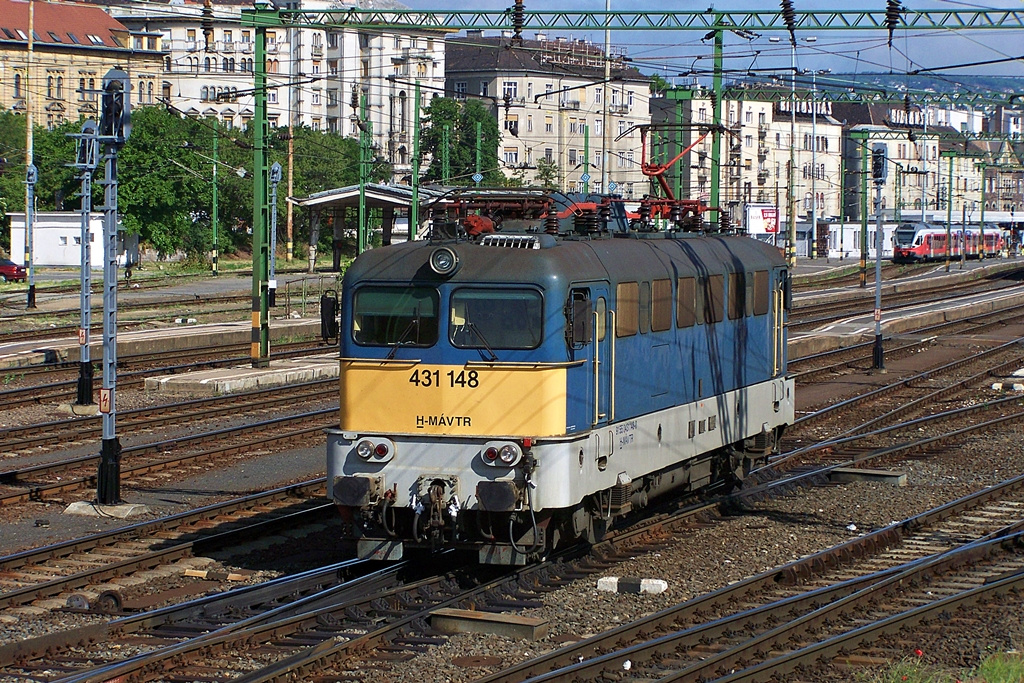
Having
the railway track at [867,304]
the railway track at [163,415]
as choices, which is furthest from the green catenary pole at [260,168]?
the railway track at [867,304]

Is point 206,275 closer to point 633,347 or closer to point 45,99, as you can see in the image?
point 45,99

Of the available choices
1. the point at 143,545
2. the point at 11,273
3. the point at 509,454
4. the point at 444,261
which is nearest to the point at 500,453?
the point at 509,454

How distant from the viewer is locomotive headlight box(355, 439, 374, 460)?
12492 millimetres

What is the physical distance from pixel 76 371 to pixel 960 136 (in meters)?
39.2

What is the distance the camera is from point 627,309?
13633mm

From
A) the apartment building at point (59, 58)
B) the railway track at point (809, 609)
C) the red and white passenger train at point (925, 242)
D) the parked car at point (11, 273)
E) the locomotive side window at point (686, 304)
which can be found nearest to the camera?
the railway track at point (809, 609)

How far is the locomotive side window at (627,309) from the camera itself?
13406mm

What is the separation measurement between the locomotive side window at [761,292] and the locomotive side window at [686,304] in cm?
225

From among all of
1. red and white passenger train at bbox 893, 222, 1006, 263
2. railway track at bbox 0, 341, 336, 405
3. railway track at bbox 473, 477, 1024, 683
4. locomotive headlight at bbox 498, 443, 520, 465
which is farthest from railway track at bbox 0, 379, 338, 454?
red and white passenger train at bbox 893, 222, 1006, 263

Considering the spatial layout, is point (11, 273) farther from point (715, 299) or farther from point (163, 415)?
point (715, 299)

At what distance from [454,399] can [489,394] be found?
31 centimetres

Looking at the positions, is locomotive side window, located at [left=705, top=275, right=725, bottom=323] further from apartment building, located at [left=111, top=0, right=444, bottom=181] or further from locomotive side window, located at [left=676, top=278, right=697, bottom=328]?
apartment building, located at [left=111, top=0, right=444, bottom=181]

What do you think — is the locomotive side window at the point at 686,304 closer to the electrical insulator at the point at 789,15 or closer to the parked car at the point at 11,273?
the electrical insulator at the point at 789,15

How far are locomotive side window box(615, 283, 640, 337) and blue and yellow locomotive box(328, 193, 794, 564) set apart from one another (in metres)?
0.02
